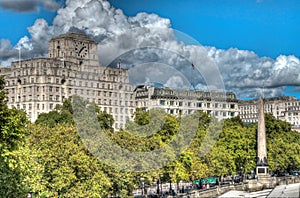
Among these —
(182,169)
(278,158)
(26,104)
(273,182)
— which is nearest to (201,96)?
(26,104)

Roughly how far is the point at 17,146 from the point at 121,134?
2989 cm

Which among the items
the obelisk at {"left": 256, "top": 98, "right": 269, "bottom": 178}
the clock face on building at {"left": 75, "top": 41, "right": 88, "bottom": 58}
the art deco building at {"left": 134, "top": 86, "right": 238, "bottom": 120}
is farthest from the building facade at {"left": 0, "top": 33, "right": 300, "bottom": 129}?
the obelisk at {"left": 256, "top": 98, "right": 269, "bottom": 178}

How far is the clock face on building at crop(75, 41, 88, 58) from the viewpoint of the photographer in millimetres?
152738

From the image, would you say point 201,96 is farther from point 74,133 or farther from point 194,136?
point 74,133

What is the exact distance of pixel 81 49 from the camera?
506ft

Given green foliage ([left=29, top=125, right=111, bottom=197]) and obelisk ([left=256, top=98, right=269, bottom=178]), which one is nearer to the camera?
green foliage ([left=29, top=125, right=111, bottom=197])

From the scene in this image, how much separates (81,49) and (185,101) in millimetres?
40778

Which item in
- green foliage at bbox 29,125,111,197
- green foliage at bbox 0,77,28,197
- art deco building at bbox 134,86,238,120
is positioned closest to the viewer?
green foliage at bbox 0,77,28,197

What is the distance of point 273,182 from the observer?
8988 centimetres

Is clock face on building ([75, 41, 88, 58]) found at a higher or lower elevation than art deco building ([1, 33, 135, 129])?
higher

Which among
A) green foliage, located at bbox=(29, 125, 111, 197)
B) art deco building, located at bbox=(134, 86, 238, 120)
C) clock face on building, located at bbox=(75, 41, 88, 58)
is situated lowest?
green foliage, located at bbox=(29, 125, 111, 197)

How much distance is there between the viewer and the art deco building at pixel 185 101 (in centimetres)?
17050

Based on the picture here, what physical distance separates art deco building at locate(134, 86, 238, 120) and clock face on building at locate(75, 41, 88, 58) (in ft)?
85.2

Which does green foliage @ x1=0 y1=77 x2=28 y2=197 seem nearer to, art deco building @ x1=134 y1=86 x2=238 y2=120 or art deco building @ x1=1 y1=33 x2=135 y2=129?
art deco building @ x1=1 y1=33 x2=135 y2=129
